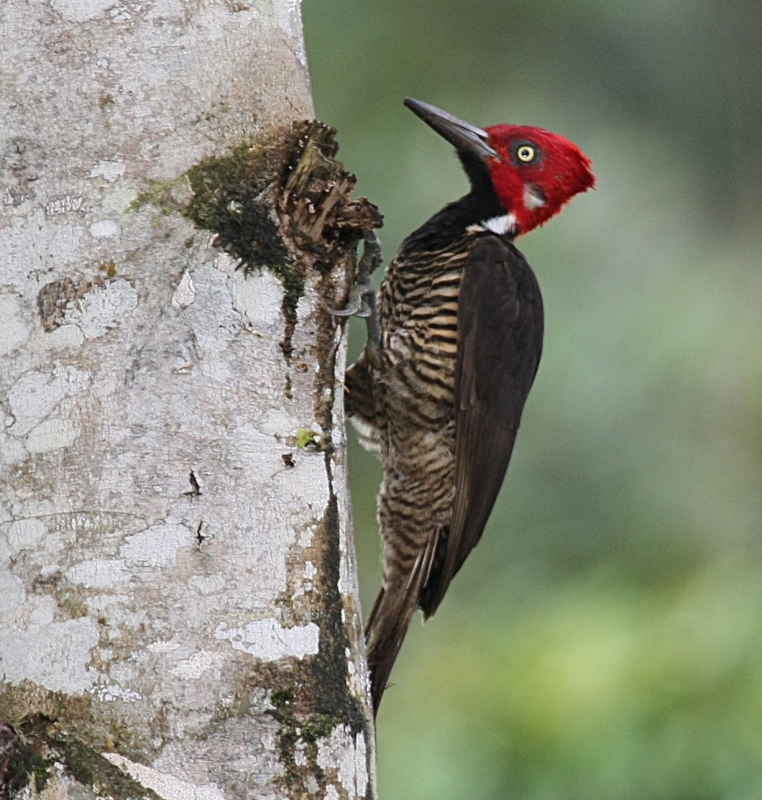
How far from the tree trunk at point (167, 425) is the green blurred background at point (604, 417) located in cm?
112

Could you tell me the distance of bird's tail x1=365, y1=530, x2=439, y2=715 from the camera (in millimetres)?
3141

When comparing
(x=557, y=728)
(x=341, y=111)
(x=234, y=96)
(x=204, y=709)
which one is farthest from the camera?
(x=341, y=111)

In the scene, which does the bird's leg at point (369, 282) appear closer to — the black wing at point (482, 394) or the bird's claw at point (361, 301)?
the bird's claw at point (361, 301)

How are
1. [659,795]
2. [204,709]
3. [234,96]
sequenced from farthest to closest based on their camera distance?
1. [659,795]
2. [234,96]
3. [204,709]

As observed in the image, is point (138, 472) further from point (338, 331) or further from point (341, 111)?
point (341, 111)

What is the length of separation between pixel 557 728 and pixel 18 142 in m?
1.79

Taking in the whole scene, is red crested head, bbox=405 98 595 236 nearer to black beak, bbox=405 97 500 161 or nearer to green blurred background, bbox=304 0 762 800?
black beak, bbox=405 97 500 161

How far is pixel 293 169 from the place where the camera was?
6.46 ft

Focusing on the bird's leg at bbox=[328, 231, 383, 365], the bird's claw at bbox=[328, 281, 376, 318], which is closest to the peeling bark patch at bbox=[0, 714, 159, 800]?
the bird's claw at bbox=[328, 281, 376, 318]

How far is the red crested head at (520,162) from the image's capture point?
4.01m

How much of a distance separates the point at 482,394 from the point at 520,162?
93 centimetres

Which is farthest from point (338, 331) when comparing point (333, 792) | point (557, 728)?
point (557, 728)

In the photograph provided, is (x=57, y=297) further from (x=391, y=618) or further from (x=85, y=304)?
(x=391, y=618)

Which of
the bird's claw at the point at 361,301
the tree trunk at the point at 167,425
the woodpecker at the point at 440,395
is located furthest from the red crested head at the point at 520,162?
the tree trunk at the point at 167,425
